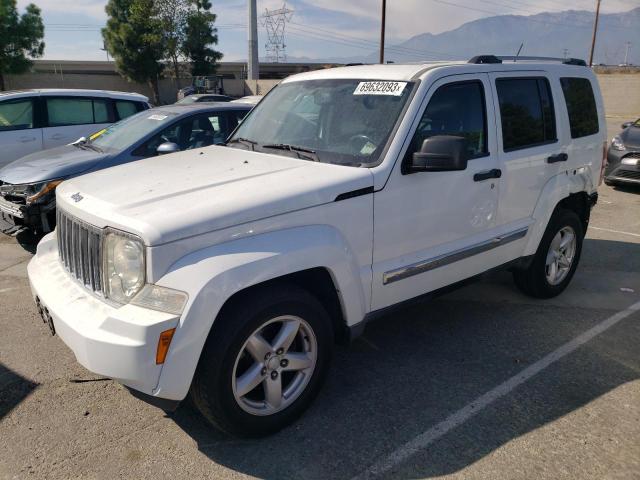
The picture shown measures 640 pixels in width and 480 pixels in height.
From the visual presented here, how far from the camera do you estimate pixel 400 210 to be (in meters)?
3.37

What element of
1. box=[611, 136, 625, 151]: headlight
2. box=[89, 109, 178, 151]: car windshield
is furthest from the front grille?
box=[611, 136, 625, 151]: headlight

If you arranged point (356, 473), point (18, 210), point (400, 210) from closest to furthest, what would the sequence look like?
point (356, 473) → point (400, 210) → point (18, 210)

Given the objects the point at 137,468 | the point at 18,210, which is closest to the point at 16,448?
the point at 137,468

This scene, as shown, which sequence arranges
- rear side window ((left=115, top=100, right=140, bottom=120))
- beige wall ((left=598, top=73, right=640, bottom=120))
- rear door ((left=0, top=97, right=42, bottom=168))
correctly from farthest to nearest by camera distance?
beige wall ((left=598, top=73, right=640, bottom=120)) < rear side window ((left=115, top=100, right=140, bottom=120)) < rear door ((left=0, top=97, right=42, bottom=168))

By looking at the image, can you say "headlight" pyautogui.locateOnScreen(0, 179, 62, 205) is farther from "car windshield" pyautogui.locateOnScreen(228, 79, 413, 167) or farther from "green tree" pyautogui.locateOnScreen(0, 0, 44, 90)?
"green tree" pyautogui.locateOnScreen(0, 0, 44, 90)

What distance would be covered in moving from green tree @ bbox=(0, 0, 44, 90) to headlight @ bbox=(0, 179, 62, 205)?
108 feet

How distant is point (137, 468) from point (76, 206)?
1.43 meters

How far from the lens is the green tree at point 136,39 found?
41.1m

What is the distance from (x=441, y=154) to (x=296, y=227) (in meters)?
0.97

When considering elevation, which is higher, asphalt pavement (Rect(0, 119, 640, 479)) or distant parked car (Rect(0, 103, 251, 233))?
distant parked car (Rect(0, 103, 251, 233))

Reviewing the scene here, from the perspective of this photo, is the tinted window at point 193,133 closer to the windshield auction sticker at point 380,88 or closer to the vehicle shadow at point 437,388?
the windshield auction sticker at point 380,88

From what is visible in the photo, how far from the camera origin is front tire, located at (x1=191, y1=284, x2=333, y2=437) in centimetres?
271

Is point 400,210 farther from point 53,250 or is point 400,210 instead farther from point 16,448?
point 16,448

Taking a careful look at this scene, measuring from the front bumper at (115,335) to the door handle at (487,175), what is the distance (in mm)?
2321
